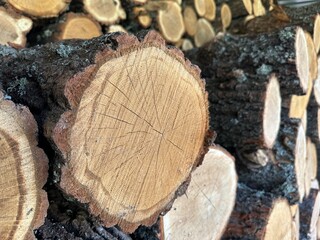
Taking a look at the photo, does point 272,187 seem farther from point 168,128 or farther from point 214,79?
point 168,128

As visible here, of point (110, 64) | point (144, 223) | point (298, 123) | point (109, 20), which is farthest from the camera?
point (298, 123)

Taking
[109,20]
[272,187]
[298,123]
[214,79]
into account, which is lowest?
[272,187]

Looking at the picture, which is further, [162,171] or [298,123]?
[298,123]

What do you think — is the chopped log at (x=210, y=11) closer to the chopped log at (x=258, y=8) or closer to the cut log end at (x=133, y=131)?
the chopped log at (x=258, y=8)

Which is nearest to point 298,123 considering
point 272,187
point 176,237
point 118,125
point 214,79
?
point 272,187


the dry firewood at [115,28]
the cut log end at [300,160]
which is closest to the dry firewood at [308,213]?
the cut log end at [300,160]
